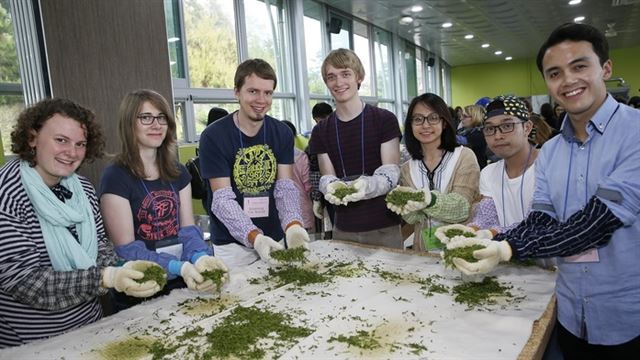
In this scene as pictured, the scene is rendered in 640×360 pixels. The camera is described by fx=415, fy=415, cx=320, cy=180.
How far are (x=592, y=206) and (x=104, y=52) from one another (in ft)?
9.57

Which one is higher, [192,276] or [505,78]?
[505,78]

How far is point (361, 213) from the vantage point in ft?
7.50

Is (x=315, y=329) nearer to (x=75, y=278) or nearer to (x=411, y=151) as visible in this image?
(x=75, y=278)

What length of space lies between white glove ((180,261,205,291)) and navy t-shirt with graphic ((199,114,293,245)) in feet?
1.70

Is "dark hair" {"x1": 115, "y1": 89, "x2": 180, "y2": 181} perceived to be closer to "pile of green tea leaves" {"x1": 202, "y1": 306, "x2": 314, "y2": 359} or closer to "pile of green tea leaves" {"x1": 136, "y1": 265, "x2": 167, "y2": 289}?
"pile of green tea leaves" {"x1": 136, "y1": 265, "x2": 167, "y2": 289}

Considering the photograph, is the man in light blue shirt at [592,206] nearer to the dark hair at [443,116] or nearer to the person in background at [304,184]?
the dark hair at [443,116]

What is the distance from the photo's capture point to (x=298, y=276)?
1.78 meters

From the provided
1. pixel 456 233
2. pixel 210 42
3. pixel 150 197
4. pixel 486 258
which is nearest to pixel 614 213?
pixel 486 258

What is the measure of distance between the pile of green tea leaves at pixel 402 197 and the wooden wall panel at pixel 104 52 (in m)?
1.99

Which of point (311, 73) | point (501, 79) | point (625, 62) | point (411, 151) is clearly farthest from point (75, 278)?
point (625, 62)

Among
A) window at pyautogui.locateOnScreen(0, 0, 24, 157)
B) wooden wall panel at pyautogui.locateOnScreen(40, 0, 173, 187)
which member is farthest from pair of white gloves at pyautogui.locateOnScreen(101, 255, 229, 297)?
window at pyautogui.locateOnScreen(0, 0, 24, 157)

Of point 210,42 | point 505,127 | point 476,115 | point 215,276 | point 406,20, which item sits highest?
point 406,20

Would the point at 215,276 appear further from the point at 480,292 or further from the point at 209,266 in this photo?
the point at 480,292

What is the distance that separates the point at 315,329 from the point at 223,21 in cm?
507
